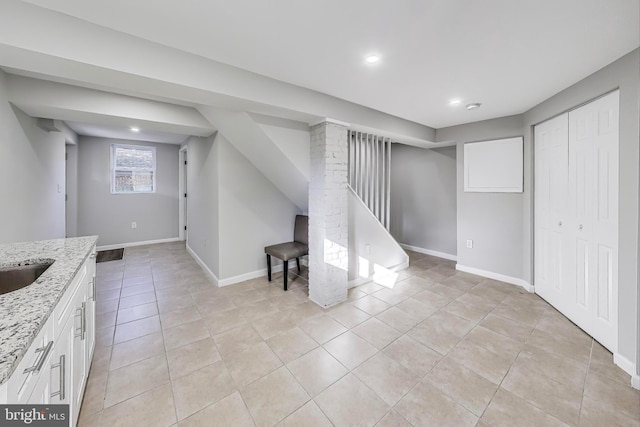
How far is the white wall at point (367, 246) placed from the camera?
3.49 m

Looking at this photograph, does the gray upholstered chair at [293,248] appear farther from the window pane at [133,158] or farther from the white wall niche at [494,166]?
the window pane at [133,158]

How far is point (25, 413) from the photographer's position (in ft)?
2.63

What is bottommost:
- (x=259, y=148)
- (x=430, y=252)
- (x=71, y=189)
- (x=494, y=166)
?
(x=430, y=252)

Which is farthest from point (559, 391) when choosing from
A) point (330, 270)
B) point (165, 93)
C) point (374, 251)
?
point (165, 93)

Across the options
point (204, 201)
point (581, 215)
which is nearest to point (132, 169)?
point (204, 201)

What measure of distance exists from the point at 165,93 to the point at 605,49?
3.35 m

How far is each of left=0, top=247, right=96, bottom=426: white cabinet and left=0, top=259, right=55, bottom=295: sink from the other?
0.21m

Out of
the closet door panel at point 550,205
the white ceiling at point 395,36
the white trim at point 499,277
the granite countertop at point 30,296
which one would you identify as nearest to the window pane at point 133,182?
the granite countertop at point 30,296

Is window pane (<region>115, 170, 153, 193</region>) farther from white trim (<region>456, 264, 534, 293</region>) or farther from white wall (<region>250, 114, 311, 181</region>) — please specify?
white trim (<region>456, 264, 534, 293</region>)

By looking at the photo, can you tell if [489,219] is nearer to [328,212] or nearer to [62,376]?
[328,212]

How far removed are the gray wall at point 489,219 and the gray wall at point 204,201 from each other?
12.1ft

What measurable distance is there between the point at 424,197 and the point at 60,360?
5.28 metres

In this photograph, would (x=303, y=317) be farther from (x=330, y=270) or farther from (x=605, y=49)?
(x=605, y=49)

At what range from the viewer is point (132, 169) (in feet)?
18.6
